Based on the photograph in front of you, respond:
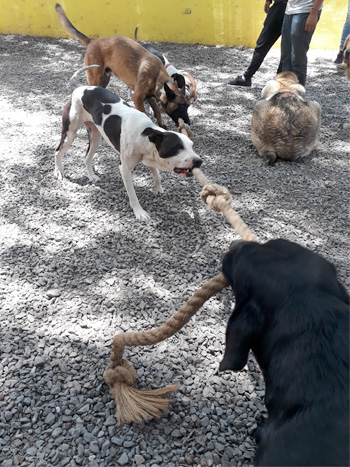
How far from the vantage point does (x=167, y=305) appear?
3.09 meters

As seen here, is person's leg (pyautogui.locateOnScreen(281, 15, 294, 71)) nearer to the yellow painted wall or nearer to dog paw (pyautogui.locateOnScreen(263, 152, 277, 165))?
dog paw (pyautogui.locateOnScreen(263, 152, 277, 165))

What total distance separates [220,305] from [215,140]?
3.41 metres

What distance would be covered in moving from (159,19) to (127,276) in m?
9.60

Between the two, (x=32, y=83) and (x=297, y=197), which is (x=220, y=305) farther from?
(x=32, y=83)

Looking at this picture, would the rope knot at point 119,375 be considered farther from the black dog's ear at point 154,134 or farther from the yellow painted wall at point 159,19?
the yellow painted wall at point 159,19

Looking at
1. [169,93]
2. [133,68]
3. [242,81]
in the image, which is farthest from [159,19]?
[169,93]

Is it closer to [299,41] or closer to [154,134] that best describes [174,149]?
[154,134]

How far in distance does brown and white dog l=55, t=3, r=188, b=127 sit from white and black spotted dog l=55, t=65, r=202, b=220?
1.53 m

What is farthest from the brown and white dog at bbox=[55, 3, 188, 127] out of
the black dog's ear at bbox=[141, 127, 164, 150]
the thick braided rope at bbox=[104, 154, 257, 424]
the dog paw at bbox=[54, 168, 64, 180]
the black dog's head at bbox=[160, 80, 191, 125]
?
the thick braided rope at bbox=[104, 154, 257, 424]

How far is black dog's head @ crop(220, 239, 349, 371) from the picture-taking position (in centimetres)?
131

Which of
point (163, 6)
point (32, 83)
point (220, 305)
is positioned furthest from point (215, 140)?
point (163, 6)

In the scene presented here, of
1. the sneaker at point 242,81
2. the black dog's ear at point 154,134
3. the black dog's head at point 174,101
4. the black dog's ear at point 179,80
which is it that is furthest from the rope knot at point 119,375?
the sneaker at point 242,81

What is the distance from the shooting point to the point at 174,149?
3705 mm

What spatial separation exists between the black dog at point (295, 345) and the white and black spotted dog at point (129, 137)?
2342 millimetres
